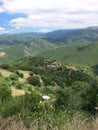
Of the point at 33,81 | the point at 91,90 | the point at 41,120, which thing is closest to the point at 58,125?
the point at 41,120

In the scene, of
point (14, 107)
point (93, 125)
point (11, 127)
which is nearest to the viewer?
point (11, 127)

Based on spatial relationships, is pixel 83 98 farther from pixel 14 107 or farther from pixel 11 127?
pixel 11 127

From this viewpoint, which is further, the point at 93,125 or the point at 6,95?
the point at 6,95

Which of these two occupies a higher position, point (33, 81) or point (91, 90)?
point (91, 90)

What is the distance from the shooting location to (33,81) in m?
58.6

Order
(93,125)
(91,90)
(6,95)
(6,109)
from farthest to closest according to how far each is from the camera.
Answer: (91,90), (6,95), (6,109), (93,125)

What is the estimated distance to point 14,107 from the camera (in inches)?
431

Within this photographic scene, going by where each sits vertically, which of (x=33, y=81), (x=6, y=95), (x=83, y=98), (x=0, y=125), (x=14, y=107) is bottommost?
(x=33, y=81)

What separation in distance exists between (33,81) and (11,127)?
170 ft

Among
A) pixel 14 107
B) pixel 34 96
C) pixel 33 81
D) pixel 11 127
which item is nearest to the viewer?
pixel 11 127

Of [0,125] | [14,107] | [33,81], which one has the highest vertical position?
[0,125]

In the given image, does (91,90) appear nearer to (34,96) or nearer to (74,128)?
(34,96)

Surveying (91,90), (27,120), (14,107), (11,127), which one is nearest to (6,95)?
(14,107)

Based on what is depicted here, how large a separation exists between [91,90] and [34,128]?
75.0ft
